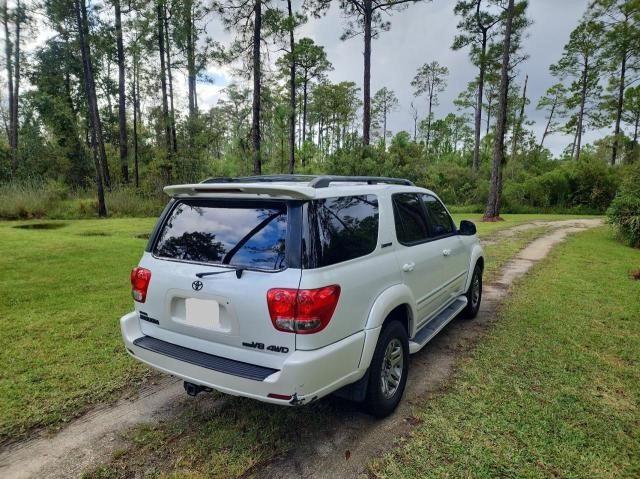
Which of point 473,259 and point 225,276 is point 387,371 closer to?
point 225,276

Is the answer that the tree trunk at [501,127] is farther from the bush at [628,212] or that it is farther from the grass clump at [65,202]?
the grass clump at [65,202]

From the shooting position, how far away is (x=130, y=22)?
19.6 meters

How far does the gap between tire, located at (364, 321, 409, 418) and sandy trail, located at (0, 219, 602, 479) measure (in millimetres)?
133

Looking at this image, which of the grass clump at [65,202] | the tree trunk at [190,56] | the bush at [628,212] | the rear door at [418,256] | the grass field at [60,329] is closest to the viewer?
the grass field at [60,329]

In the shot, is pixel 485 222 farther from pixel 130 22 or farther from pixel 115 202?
pixel 130 22

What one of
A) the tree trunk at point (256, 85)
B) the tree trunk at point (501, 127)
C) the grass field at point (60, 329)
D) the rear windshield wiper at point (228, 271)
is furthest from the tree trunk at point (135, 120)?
the rear windshield wiper at point (228, 271)

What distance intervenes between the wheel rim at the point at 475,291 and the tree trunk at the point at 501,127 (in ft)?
45.8

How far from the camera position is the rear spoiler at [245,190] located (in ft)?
7.23

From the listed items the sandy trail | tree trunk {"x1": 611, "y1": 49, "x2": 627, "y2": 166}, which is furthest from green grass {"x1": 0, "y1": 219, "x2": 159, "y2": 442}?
tree trunk {"x1": 611, "y1": 49, "x2": 627, "y2": 166}

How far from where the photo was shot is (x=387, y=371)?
2791mm

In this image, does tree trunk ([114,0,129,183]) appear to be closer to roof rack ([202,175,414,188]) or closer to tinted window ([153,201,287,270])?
roof rack ([202,175,414,188])

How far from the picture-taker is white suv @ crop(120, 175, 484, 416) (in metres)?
2.11

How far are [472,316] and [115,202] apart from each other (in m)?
15.3

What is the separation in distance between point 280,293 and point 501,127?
17.8 meters
